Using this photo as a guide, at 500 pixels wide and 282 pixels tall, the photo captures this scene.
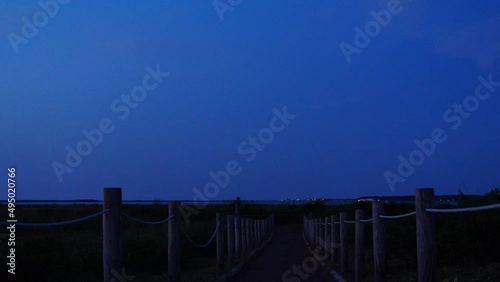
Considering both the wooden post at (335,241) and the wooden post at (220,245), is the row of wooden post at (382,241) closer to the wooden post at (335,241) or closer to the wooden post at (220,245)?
the wooden post at (335,241)

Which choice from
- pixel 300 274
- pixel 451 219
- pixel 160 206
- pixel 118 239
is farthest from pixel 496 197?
pixel 160 206

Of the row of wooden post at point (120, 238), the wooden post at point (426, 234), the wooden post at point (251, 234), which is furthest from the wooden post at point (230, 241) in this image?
the wooden post at point (426, 234)

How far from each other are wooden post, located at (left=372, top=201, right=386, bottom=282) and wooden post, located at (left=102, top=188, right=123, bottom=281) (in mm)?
3629

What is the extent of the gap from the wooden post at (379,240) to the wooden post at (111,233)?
3.63 m

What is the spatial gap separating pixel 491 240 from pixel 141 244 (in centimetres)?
1004

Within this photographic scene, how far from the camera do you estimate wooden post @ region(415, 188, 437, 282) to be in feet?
20.3

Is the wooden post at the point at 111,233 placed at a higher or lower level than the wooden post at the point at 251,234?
lower

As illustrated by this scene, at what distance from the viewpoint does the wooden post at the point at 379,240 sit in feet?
28.5

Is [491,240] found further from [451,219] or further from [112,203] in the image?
[112,203]

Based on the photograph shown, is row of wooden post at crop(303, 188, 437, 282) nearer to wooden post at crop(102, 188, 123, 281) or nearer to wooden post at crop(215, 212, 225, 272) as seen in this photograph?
wooden post at crop(215, 212, 225, 272)

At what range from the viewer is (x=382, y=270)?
888 centimetres

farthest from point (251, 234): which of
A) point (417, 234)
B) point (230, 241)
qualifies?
point (417, 234)

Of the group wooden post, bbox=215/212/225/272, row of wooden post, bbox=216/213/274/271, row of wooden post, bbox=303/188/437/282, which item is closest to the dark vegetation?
wooden post, bbox=215/212/225/272

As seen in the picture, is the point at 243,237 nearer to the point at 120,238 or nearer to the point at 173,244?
the point at 173,244
